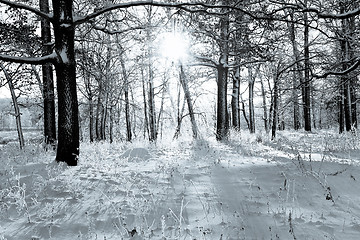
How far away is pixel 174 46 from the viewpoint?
11.3 m

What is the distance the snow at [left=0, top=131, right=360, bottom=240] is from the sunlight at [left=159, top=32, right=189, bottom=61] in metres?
7.03

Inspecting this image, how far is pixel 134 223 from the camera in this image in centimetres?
307

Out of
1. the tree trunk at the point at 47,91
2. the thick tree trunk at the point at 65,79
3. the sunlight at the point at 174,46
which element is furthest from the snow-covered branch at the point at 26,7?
the sunlight at the point at 174,46

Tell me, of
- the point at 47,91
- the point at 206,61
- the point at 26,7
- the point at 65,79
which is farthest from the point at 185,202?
the point at 206,61

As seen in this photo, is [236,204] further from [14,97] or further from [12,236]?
[14,97]

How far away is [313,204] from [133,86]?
68.1 ft

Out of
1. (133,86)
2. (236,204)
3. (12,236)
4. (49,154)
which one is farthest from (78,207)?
(133,86)

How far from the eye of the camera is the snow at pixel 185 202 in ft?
9.27

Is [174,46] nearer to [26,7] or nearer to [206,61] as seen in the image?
[206,61]

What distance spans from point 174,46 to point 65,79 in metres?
6.52

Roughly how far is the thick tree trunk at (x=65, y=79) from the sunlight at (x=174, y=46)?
545 centimetres

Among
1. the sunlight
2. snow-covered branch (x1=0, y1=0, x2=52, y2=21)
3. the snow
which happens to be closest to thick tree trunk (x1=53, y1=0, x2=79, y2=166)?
snow-covered branch (x1=0, y1=0, x2=52, y2=21)

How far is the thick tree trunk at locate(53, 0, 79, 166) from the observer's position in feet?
18.7

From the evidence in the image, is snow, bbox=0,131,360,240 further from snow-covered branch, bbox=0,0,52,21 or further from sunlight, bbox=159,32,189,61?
sunlight, bbox=159,32,189,61
